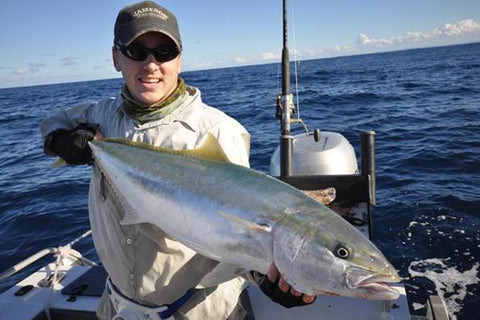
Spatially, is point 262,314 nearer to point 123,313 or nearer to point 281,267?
point 123,313

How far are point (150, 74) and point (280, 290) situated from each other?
162cm

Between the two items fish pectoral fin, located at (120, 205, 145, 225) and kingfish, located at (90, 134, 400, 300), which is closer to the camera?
kingfish, located at (90, 134, 400, 300)

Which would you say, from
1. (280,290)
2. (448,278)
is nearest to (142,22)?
(280,290)

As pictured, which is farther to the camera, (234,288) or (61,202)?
(61,202)

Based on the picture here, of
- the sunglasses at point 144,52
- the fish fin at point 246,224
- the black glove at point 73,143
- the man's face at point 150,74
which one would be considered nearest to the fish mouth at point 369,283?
the fish fin at point 246,224

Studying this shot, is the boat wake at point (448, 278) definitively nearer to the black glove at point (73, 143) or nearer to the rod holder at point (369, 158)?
the rod holder at point (369, 158)

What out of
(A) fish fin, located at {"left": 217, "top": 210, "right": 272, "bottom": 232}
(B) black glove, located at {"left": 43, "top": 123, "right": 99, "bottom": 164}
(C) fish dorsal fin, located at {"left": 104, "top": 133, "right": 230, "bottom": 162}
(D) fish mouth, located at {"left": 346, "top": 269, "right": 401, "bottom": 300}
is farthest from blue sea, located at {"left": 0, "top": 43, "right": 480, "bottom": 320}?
(B) black glove, located at {"left": 43, "top": 123, "right": 99, "bottom": 164}

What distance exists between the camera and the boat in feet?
11.8

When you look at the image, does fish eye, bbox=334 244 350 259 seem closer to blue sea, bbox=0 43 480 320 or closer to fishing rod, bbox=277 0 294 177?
fishing rod, bbox=277 0 294 177

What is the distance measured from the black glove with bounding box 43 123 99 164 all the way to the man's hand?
1563 millimetres

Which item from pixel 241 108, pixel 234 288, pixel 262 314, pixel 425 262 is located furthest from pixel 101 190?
pixel 241 108

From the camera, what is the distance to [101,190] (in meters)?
2.62

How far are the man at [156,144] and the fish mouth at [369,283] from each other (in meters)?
0.68

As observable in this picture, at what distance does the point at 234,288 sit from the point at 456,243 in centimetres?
626
